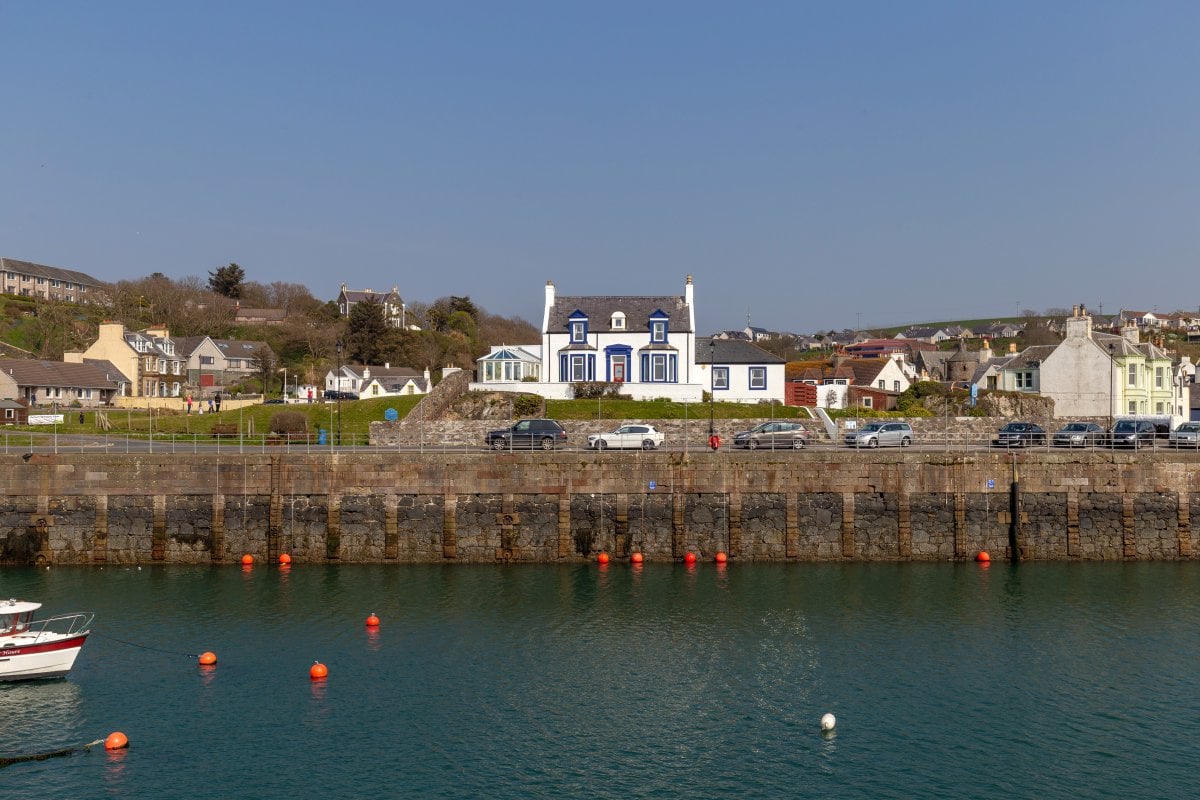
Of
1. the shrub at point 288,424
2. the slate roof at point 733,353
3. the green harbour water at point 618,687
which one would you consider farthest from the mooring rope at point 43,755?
the slate roof at point 733,353

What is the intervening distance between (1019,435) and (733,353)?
87.5 ft

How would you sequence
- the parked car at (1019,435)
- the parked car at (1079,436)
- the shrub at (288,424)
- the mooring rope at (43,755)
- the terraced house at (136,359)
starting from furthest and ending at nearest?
the terraced house at (136,359) < the shrub at (288,424) < the parked car at (1019,435) < the parked car at (1079,436) < the mooring rope at (43,755)

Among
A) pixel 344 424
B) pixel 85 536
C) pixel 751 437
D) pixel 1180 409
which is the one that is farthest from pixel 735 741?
pixel 1180 409

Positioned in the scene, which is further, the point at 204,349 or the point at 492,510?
the point at 204,349

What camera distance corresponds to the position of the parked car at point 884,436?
148 ft

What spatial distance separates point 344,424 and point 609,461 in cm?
2573

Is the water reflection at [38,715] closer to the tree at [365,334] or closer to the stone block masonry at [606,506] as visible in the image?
the stone block masonry at [606,506]

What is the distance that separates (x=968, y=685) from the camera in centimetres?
2623

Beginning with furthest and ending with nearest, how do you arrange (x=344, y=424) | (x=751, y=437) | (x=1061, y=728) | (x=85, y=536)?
(x=344, y=424) < (x=751, y=437) < (x=85, y=536) < (x=1061, y=728)

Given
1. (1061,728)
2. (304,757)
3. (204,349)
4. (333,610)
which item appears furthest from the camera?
(204,349)

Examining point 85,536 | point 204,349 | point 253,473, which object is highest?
point 204,349

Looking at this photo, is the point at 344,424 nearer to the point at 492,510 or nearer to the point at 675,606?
the point at 492,510

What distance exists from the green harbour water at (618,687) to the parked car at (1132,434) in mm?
8509

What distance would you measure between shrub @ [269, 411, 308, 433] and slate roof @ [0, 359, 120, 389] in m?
34.5
